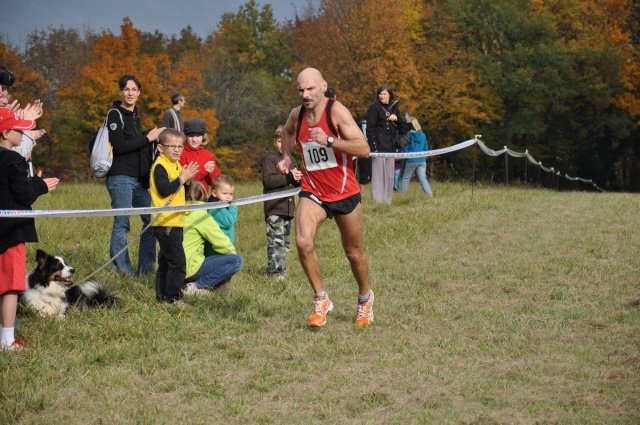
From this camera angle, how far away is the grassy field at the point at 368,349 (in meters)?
5.04

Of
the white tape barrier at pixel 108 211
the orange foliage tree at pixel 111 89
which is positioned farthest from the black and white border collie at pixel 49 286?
the orange foliage tree at pixel 111 89

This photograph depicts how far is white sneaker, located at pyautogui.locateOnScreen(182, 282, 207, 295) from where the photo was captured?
8.16 m

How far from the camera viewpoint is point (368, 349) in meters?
6.35

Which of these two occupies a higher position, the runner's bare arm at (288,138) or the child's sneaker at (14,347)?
the runner's bare arm at (288,138)

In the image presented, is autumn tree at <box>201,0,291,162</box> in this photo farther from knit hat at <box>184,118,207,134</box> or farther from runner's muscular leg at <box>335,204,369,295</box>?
runner's muscular leg at <box>335,204,369,295</box>

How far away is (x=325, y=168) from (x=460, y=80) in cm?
3791

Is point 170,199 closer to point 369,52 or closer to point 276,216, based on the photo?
point 276,216

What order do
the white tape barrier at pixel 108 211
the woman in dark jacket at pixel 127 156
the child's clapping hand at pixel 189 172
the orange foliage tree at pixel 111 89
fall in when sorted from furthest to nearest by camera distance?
1. the orange foliage tree at pixel 111 89
2. the woman in dark jacket at pixel 127 156
3. the child's clapping hand at pixel 189 172
4. the white tape barrier at pixel 108 211

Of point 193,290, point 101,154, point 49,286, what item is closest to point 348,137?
point 193,290

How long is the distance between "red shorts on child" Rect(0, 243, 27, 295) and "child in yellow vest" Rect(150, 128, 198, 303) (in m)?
1.61

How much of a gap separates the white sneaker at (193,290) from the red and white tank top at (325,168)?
1.93 meters

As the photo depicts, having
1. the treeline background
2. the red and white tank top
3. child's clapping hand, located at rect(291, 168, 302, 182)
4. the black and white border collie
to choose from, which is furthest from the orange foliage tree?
the red and white tank top

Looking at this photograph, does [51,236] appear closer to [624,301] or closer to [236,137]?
[624,301]

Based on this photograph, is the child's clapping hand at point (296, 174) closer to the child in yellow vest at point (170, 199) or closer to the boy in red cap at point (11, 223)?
the child in yellow vest at point (170, 199)
